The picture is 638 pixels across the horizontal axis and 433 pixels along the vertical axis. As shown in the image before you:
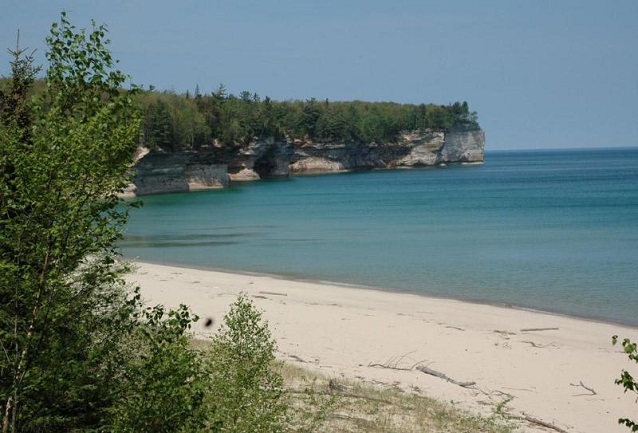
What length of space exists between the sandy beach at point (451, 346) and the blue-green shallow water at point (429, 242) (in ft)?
9.67

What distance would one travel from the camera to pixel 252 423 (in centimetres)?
681

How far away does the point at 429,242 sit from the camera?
127 feet

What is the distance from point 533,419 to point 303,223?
3845 centimetres

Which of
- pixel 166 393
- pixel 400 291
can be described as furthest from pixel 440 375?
pixel 400 291

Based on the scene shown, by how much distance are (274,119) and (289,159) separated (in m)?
9.02

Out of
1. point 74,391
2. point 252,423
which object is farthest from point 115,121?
point 252,423

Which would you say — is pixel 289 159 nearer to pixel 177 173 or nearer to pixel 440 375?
pixel 177 173

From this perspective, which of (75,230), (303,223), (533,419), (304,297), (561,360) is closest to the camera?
(75,230)

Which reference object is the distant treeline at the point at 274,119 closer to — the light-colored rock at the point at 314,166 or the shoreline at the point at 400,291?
the light-colored rock at the point at 314,166

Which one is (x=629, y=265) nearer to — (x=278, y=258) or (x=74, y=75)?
(x=278, y=258)

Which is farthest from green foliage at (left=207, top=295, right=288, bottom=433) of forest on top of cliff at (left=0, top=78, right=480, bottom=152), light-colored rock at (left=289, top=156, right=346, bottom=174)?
light-colored rock at (left=289, top=156, right=346, bottom=174)

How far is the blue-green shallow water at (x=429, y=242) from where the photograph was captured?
25.6 meters

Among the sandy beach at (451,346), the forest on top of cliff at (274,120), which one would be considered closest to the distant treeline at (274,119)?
the forest on top of cliff at (274,120)

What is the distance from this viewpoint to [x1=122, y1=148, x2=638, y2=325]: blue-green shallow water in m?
25.6
